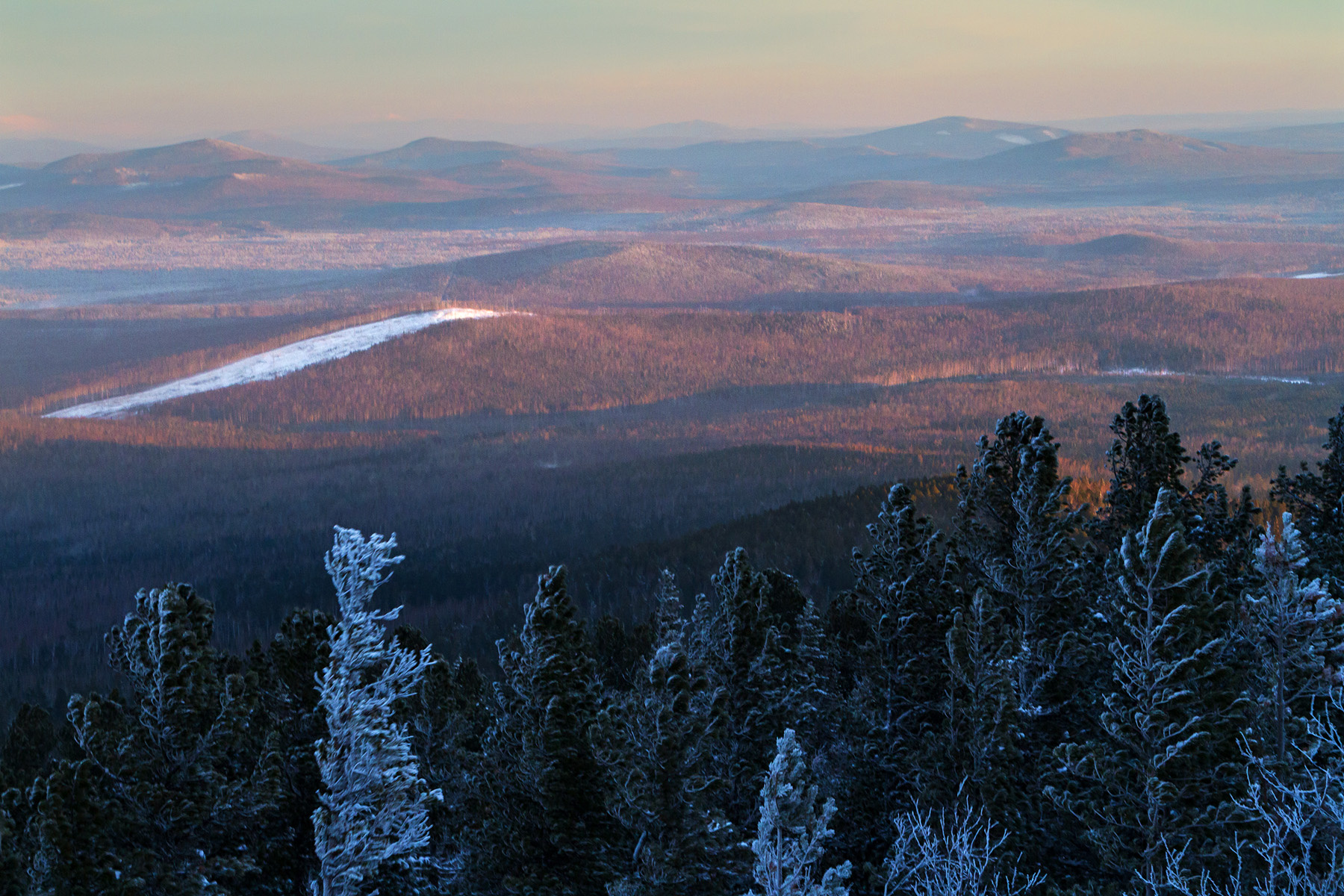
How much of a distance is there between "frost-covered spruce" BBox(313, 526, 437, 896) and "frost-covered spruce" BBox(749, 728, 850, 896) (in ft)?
14.0

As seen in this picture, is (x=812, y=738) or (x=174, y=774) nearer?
(x=174, y=774)

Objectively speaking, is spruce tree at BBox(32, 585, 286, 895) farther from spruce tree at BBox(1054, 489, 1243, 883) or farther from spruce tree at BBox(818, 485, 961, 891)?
spruce tree at BBox(1054, 489, 1243, 883)

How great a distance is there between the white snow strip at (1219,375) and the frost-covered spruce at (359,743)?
3966 inches

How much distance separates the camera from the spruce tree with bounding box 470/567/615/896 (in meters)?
18.2

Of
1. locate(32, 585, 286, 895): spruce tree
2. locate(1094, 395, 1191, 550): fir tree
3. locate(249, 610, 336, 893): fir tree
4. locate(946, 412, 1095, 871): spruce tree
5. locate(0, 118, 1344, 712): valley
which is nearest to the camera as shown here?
locate(32, 585, 286, 895): spruce tree

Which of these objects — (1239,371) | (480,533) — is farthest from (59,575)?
(1239,371)

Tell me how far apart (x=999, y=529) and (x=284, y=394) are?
89503 millimetres

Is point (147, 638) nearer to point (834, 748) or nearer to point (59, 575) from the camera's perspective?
point (834, 748)

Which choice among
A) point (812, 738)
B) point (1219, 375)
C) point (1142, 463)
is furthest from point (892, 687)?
point (1219, 375)

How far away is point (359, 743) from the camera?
13.4 metres

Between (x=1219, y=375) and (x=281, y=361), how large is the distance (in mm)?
93182

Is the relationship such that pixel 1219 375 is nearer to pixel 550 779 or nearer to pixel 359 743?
pixel 550 779

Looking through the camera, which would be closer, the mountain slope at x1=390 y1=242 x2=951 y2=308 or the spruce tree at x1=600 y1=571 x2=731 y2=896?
the spruce tree at x1=600 y1=571 x2=731 y2=896

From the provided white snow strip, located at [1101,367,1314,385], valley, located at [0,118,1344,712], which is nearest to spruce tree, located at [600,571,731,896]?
valley, located at [0,118,1344,712]
